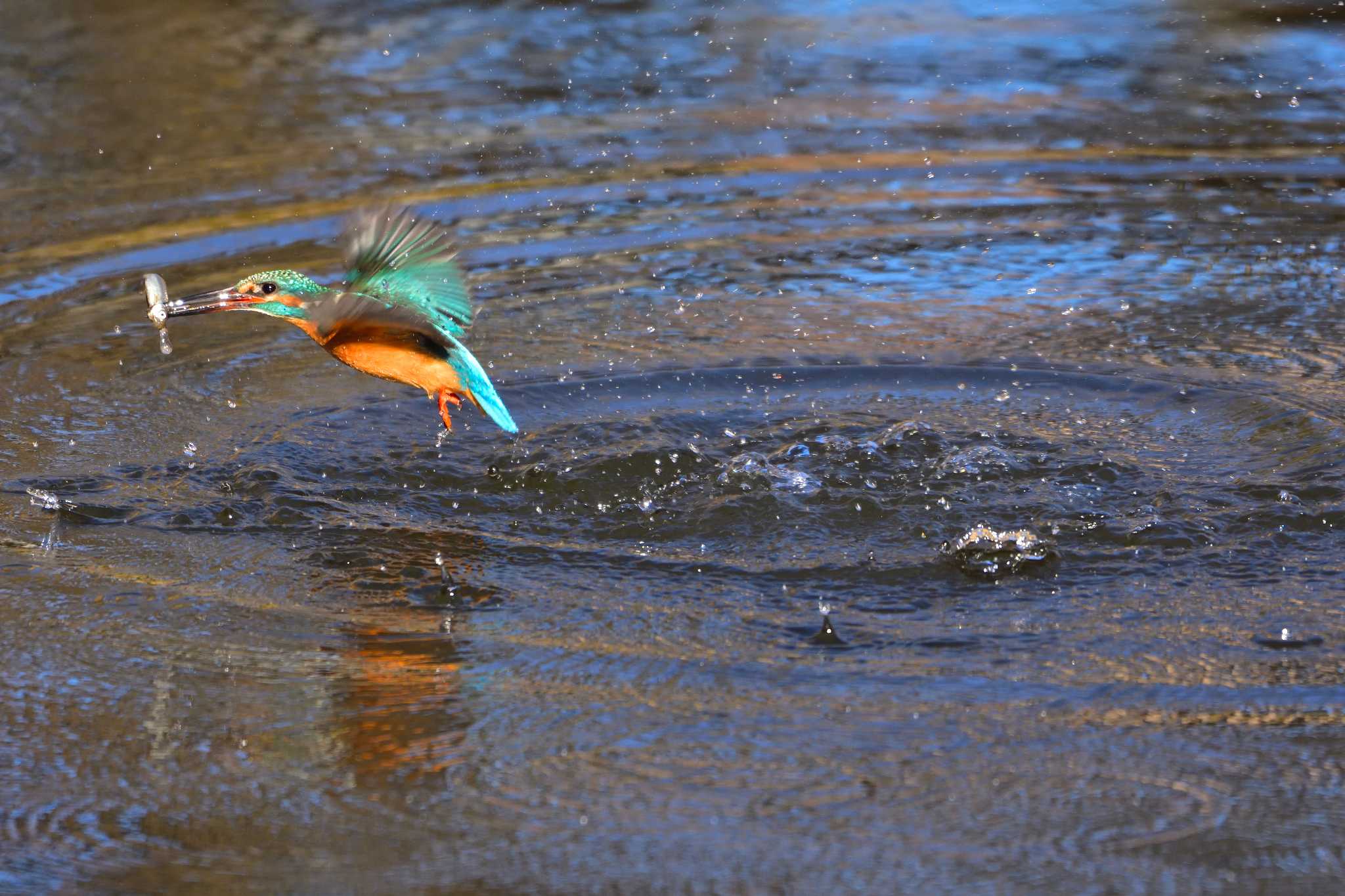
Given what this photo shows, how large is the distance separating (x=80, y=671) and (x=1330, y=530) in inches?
105

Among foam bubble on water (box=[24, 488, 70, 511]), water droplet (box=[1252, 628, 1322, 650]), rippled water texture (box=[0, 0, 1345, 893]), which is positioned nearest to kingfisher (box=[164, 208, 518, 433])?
rippled water texture (box=[0, 0, 1345, 893])

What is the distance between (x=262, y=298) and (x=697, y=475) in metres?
1.14

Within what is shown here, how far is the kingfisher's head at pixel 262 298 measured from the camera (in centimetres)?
397

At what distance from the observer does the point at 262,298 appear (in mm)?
4027

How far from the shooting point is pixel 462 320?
4395 millimetres

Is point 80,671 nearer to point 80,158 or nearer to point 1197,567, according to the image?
point 1197,567

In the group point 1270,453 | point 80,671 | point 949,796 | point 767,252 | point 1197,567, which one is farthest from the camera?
point 767,252

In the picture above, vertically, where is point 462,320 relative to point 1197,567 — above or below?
above

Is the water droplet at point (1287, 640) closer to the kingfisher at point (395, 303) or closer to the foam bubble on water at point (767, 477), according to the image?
the foam bubble on water at point (767, 477)

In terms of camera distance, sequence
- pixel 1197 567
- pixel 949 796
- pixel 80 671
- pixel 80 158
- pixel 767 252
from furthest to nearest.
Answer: pixel 80 158 → pixel 767 252 → pixel 1197 567 → pixel 80 671 → pixel 949 796

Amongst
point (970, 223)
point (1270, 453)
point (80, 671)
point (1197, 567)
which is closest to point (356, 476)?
point (80, 671)

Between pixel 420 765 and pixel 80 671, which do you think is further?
pixel 80 671

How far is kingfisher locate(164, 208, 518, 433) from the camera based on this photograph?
402 cm

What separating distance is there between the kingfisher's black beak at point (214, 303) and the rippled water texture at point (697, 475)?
0.44 m
